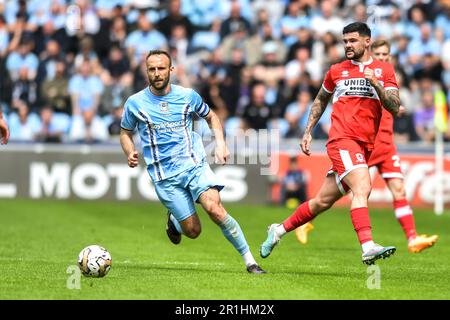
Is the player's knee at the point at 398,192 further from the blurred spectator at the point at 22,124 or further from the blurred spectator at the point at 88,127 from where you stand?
the blurred spectator at the point at 22,124

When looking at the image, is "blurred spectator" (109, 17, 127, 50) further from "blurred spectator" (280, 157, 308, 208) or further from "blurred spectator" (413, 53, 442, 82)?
"blurred spectator" (413, 53, 442, 82)

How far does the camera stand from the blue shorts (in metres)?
11.7

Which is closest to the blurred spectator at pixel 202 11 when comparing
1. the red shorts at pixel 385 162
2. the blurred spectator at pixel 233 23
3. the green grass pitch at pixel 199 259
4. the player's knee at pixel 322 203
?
the blurred spectator at pixel 233 23

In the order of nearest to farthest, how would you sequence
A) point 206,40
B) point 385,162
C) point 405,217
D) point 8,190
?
point 405,217
point 385,162
point 8,190
point 206,40

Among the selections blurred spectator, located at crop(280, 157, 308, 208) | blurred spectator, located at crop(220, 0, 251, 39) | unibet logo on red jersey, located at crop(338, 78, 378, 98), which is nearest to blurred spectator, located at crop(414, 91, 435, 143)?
blurred spectator, located at crop(280, 157, 308, 208)

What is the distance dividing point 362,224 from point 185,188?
76.2 inches

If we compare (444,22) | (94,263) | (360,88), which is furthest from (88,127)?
(94,263)

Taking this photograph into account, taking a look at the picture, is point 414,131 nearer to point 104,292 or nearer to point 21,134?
point 21,134

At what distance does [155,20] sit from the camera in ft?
91.0

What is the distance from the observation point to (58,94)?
25.6 m

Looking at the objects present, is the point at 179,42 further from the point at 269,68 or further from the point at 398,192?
the point at 398,192

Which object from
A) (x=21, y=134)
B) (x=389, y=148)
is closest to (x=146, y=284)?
(x=389, y=148)

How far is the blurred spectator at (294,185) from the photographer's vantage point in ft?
78.1

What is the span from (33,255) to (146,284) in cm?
373
